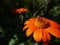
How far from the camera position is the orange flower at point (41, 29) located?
93cm

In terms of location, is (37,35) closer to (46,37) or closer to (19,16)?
(46,37)

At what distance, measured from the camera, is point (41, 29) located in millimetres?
970

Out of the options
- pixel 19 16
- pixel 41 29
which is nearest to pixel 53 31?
pixel 41 29

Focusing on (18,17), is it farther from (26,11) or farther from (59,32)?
(59,32)

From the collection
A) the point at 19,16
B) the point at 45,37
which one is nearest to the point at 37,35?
the point at 45,37

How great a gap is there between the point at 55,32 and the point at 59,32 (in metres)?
0.02

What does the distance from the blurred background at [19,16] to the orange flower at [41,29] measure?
0.19ft

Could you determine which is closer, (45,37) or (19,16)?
(45,37)

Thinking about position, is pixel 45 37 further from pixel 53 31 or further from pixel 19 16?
pixel 19 16

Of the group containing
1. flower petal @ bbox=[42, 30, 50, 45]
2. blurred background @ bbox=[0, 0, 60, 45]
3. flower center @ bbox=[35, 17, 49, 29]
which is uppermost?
flower center @ bbox=[35, 17, 49, 29]

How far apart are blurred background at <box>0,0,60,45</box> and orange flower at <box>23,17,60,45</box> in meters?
0.06

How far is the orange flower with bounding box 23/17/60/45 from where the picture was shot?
0.93 metres

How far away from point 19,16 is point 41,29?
218 mm

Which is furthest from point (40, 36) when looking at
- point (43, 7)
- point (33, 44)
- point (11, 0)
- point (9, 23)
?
point (11, 0)
